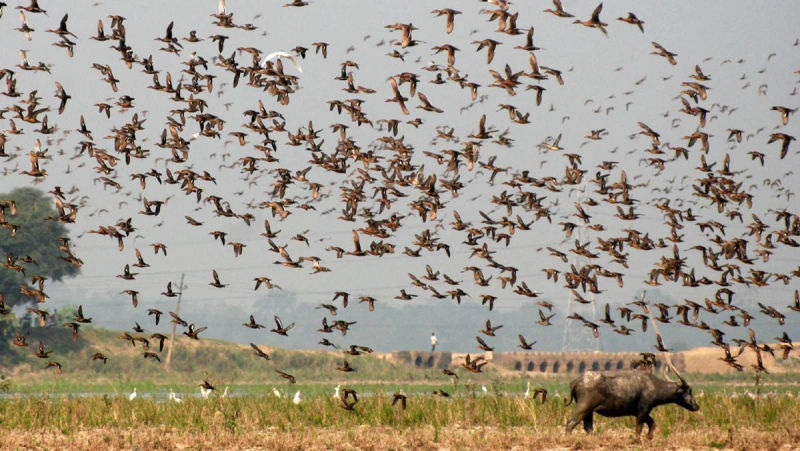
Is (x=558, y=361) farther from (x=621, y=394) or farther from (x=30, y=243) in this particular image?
(x=621, y=394)

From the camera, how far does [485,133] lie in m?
30.9

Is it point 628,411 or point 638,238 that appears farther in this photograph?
point 638,238

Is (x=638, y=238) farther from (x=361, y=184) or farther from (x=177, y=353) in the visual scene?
(x=177, y=353)

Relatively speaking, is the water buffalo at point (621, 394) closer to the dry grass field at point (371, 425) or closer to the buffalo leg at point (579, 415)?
the buffalo leg at point (579, 415)

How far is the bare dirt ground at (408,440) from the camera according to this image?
2161cm

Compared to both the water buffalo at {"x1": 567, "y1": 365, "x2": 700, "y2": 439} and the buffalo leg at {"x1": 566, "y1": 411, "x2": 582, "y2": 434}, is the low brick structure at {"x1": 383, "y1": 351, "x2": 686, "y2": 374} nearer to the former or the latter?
the buffalo leg at {"x1": 566, "y1": 411, "x2": 582, "y2": 434}

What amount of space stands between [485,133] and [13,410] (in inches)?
607

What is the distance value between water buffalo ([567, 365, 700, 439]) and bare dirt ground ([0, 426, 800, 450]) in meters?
0.53

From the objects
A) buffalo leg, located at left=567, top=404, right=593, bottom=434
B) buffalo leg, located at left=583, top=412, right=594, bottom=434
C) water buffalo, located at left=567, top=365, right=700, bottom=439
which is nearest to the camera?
water buffalo, located at left=567, top=365, right=700, bottom=439

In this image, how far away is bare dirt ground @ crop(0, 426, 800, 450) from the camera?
21609 mm

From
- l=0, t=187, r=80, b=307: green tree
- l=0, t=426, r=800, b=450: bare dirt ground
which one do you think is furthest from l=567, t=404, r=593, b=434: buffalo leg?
l=0, t=187, r=80, b=307: green tree

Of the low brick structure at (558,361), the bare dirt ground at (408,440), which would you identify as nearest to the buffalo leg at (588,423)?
the bare dirt ground at (408,440)

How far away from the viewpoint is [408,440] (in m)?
22.5

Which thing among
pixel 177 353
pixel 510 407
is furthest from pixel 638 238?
pixel 177 353
